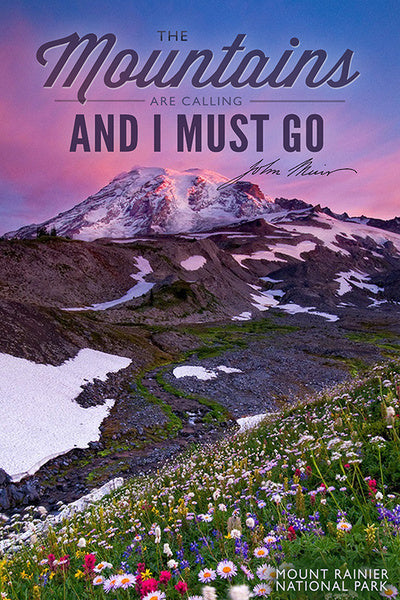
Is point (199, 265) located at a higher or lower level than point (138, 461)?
higher

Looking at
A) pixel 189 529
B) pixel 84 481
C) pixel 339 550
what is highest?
pixel 339 550

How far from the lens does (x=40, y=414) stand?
21000mm

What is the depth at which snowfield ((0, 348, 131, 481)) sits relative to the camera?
17.4 m

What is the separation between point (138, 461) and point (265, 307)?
377 feet

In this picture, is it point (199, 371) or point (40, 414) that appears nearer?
point (40, 414)

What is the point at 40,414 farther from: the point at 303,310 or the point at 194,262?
the point at 303,310

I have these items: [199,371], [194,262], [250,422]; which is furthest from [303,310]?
[250,422]

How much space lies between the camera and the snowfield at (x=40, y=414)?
17359mm

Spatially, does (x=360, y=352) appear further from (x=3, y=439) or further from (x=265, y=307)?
(x=265, y=307)

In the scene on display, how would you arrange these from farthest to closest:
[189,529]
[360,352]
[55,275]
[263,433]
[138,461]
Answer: [55,275] < [360,352] < [138,461] < [263,433] < [189,529]

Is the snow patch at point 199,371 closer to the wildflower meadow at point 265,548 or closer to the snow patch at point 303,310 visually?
the wildflower meadow at point 265,548

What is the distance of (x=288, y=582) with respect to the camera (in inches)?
109

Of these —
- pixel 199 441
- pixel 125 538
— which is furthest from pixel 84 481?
pixel 125 538

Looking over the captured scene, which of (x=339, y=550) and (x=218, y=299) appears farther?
(x=218, y=299)
